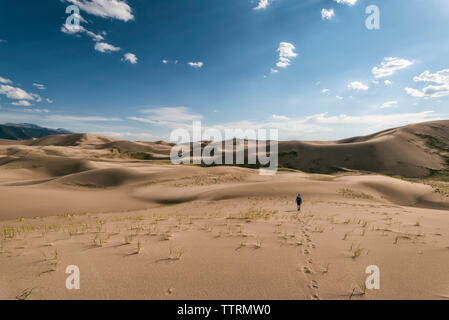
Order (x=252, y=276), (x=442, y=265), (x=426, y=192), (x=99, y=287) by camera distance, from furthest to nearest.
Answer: (x=426, y=192) → (x=442, y=265) → (x=252, y=276) → (x=99, y=287)

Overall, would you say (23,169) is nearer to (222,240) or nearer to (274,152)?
(222,240)

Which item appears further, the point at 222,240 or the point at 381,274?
the point at 222,240

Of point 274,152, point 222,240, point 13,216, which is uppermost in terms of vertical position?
point 274,152

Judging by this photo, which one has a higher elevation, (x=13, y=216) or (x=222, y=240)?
(x=222, y=240)

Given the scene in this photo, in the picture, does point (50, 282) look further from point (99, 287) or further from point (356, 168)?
point (356, 168)

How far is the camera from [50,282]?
3.45m

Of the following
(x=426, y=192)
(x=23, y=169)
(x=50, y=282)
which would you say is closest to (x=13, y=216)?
(x=50, y=282)
